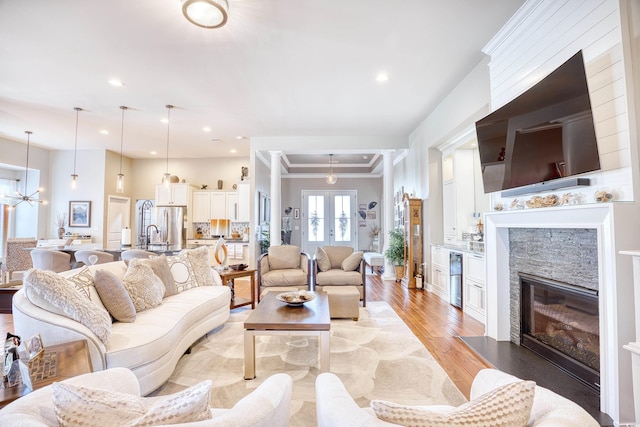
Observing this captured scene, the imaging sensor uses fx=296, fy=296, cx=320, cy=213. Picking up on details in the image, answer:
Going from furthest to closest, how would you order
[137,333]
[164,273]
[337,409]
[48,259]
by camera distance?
[48,259] → [164,273] → [137,333] → [337,409]

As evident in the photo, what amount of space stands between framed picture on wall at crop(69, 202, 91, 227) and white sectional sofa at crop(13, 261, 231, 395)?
5.75 m

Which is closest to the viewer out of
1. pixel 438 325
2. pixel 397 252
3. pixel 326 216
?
pixel 438 325

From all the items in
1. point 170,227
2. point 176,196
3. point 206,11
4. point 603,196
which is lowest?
point 170,227

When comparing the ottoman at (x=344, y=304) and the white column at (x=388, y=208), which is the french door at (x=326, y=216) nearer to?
the white column at (x=388, y=208)

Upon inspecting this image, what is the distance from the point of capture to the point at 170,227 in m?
7.32

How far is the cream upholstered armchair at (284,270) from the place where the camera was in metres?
4.22

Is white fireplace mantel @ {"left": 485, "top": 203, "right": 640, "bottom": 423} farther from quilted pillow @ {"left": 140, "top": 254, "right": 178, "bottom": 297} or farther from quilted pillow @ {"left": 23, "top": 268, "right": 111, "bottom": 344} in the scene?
quilted pillow @ {"left": 140, "top": 254, "right": 178, "bottom": 297}

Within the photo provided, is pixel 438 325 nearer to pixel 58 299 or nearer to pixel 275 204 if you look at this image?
pixel 58 299

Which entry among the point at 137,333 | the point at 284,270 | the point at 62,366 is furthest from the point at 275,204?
the point at 62,366

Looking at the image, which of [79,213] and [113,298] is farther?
[79,213]

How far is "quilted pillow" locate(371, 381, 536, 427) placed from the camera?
0.73 m

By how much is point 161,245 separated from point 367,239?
20.3 ft

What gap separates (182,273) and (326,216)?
7032 mm

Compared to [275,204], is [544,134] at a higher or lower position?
higher
